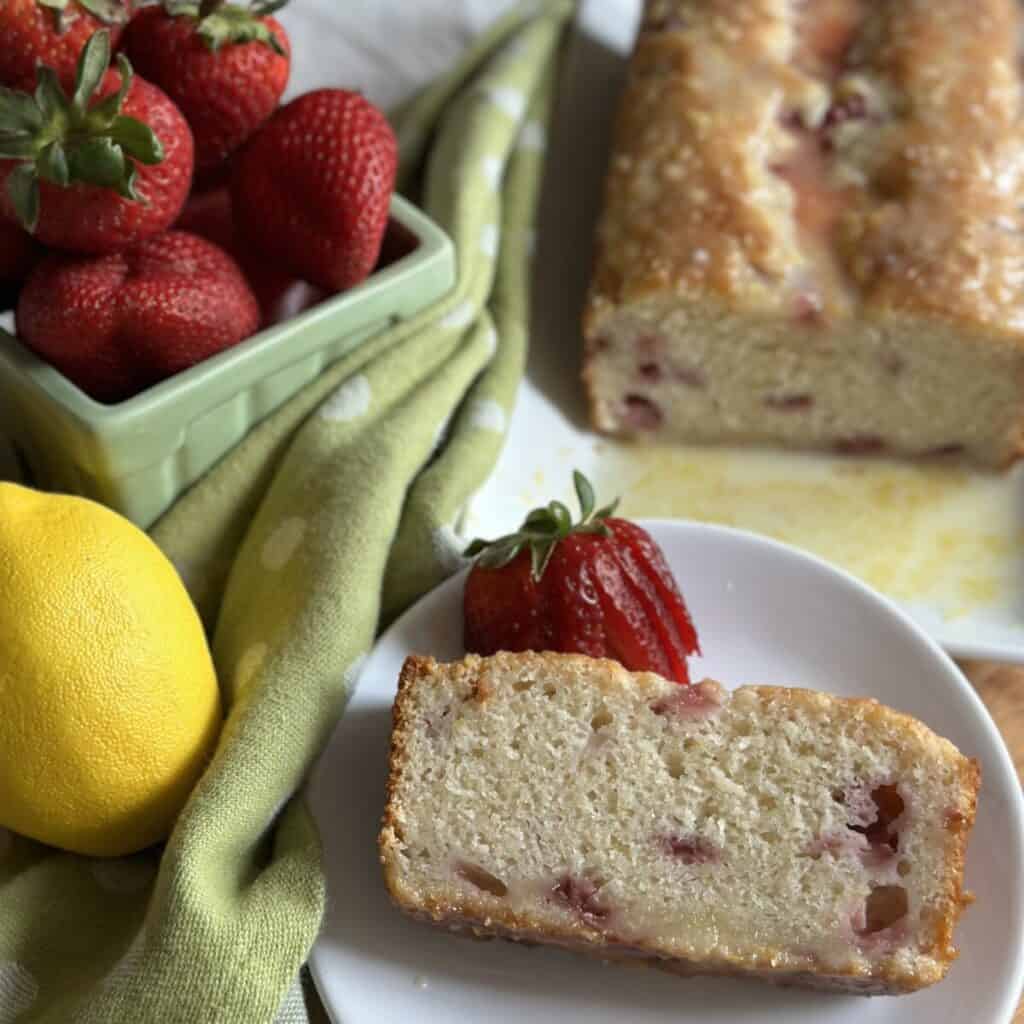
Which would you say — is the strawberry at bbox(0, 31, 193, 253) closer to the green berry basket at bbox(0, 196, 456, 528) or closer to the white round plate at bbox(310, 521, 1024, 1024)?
the green berry basket at bbox(0, 196, 456, 528)

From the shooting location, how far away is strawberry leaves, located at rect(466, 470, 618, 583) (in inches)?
66.9

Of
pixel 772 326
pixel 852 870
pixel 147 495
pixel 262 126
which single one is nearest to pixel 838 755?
pixel 852 870

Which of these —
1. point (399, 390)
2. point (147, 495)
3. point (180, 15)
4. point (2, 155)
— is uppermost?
point (180, 15)

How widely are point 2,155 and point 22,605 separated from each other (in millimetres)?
558

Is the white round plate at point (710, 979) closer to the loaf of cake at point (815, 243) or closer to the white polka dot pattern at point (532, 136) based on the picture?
the loaf of cake at point (815, 243)

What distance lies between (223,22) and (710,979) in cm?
139

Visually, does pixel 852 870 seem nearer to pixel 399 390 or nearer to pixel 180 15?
pixel 399 390

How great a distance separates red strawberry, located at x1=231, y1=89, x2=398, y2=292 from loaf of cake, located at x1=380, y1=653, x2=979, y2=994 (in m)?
0.63

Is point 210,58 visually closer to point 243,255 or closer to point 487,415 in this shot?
point 243,255

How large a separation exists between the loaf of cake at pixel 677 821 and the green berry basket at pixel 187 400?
1.61 ft

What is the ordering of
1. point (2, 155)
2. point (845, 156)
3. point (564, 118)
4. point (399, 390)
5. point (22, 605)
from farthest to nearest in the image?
point (564, 118)
point (845, 156)
point (399, 390)
point (2, 155)
point (22, 605)

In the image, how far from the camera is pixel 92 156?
62.1 inches

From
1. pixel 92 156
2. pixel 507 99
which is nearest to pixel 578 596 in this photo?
pixel 92 156

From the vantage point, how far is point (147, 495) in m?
1.87
